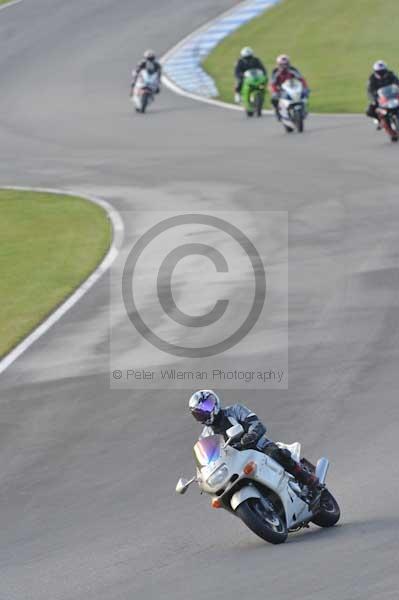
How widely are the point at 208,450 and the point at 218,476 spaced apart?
1.04 feet

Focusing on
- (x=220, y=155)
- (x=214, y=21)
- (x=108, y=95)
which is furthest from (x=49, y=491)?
(x=214, y=21)

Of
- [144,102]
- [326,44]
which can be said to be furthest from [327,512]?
[326,44]

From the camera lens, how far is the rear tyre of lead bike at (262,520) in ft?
34.8

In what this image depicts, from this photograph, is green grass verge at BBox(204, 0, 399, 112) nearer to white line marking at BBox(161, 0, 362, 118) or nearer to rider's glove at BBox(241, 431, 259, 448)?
white line marking at BBox(161, 0, 362, 118)

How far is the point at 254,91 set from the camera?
119ft

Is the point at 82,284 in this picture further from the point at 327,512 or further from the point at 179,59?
the point at 179,59

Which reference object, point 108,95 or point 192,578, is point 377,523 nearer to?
point 192,578

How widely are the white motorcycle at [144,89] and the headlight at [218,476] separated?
2925cm

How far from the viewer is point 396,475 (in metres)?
12.5

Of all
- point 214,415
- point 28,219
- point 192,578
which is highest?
point 214,415

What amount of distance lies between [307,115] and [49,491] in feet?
79.2

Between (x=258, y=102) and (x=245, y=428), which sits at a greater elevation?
(x=245, y=428)
